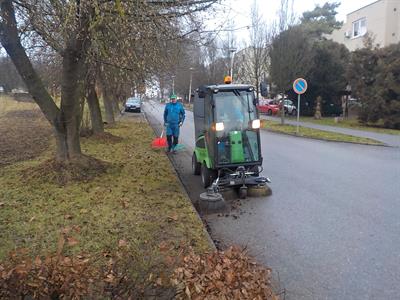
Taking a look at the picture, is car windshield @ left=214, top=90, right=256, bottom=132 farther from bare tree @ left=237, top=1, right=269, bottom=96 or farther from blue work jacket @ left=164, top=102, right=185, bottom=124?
bare tree @ left=237, top=1, right=269, bottom=96

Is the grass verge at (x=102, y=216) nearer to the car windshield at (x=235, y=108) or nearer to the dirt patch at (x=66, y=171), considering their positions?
the dirt patch at (x=66, y=171)

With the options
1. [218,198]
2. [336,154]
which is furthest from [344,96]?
[218,198]

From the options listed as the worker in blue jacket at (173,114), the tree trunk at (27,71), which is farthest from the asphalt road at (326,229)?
the tree trunk at (27,71)

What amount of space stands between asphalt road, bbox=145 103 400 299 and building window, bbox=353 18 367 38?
130ft

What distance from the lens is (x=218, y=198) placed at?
7645mm

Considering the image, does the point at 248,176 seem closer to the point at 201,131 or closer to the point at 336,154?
the point at 201,131

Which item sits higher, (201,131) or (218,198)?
(201,131)

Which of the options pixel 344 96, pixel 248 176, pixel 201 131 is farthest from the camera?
pixel 344 96

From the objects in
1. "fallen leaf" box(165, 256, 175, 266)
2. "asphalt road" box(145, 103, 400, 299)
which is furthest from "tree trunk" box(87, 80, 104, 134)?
"fallen leaf" box(165, 256, 175, 266)

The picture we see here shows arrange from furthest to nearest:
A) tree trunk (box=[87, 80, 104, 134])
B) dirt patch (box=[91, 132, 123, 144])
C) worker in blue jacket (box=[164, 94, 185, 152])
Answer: tree trunk (box=[87, 80, 104, 134]) → dirt patch (box=[91, 132, 123, 144]) → worker in blue jacket (box=[164, 94, 185, 152])

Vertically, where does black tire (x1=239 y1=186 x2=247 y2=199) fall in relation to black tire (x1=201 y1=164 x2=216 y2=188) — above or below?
below

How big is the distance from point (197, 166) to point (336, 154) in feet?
20.6

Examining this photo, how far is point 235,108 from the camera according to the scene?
8.80 metres

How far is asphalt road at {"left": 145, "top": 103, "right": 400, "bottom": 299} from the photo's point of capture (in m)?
4.67
